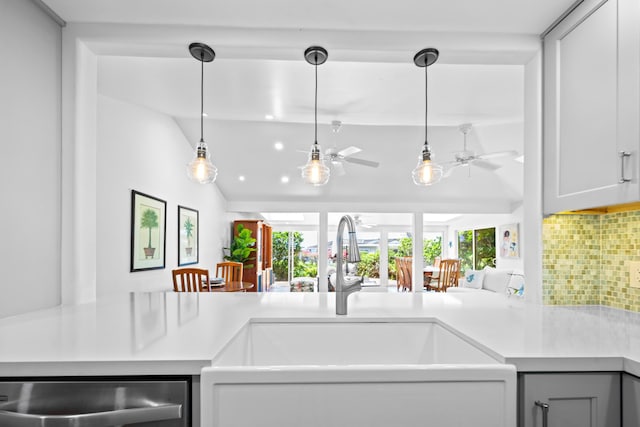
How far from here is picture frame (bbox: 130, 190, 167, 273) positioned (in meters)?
3.52

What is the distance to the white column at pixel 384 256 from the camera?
8.45 metres

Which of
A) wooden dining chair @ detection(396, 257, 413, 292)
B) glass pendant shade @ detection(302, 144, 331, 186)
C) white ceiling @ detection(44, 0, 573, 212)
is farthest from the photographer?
wooden dining chair @ detection(396, 257, 413, 292)

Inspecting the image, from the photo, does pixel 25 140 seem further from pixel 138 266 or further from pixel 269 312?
pixel 138 266

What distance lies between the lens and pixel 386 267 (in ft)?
28.0

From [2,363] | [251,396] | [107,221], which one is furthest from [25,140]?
[107,221]

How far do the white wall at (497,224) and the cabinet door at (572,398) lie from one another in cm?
554

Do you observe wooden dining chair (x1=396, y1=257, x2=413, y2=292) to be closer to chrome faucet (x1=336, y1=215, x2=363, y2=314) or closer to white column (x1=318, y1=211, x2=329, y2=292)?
white column (x1=318, y1=211, x2=329, y2=292)

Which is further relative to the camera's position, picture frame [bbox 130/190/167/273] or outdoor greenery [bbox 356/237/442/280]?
outdoor greenery [bbox 356/237/442/280]

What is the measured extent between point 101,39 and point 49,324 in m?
1.25

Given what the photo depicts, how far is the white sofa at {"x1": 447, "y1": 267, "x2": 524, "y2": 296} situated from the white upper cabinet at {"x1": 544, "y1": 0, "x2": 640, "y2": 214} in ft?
15.8

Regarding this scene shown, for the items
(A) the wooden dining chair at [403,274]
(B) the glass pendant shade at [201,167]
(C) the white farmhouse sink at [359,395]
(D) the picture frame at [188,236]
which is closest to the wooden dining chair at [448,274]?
(A) the wooden dining chair at [403,274]

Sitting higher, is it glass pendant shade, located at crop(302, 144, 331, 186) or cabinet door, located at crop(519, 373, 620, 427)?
glass pendant shade, located at crop(302, 144, 331, 186)

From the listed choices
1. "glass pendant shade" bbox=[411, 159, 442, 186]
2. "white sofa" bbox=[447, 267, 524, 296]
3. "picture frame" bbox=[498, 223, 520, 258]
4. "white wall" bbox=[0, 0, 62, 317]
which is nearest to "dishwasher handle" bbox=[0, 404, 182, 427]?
"white wall" bbox=[0, 0, 62, 317]

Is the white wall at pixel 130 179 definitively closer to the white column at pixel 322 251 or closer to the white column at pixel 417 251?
the white column at pixel 322 251
